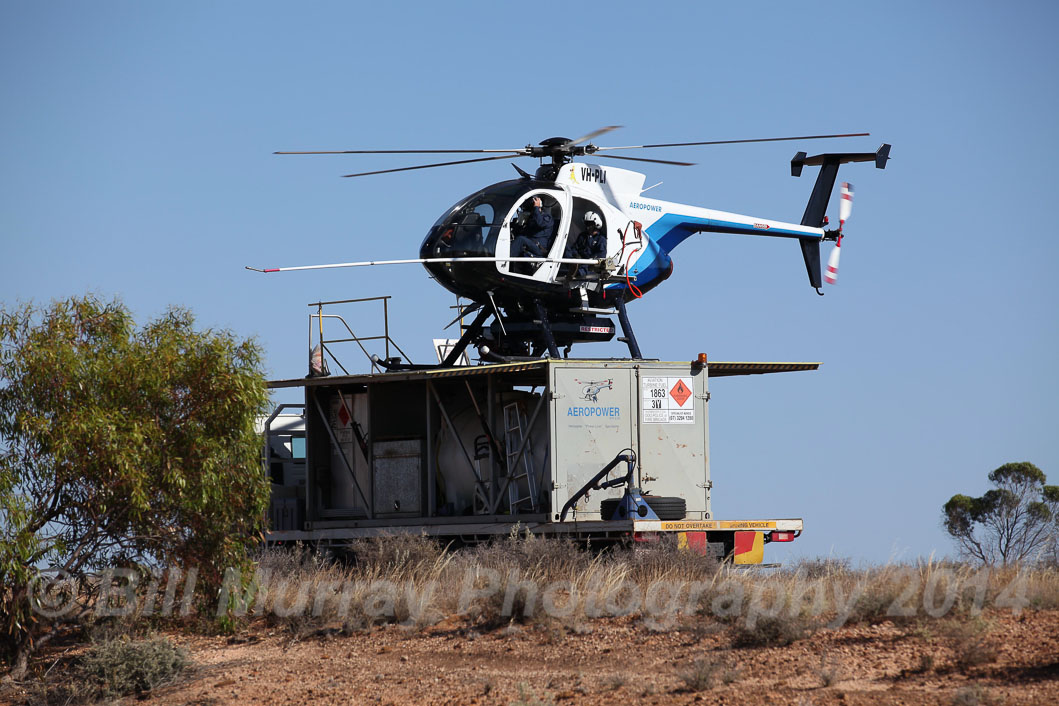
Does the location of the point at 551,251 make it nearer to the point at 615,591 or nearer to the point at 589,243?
the point at 589,243

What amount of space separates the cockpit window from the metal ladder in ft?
8.39

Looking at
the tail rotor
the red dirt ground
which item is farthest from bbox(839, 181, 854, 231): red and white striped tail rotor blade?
the red dirt ground

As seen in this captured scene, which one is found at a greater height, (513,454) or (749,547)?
(513,454)

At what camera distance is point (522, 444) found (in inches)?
808

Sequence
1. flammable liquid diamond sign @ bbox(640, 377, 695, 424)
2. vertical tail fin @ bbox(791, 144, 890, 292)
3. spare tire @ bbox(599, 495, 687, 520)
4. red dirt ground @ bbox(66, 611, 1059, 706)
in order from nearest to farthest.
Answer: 1. red dirt ground @ bbox(66, 611, 1059, 706)
2. spare tire @ bbox(599, 495, 687, 520)
3. flammable liquid diamond sign @ bbox(640, 377, 695, 424)
4. vertical tail fin @ bbox(791, 144, 890, 292)

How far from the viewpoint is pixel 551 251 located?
21688 millimetres

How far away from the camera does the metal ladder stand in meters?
20.5

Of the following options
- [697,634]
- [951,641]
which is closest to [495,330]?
[697,634]

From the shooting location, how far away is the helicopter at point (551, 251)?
839 inches

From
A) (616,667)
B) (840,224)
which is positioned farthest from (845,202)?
(616,667)

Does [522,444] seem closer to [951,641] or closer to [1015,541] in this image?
[951,641]

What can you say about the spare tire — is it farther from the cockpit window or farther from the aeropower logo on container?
the cockpit window

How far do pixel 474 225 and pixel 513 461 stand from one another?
3.83 metres

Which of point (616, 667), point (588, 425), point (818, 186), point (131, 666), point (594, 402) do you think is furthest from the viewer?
point (818, 186)
